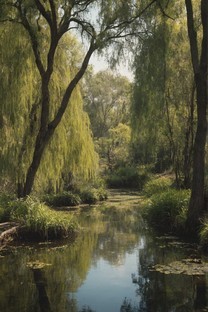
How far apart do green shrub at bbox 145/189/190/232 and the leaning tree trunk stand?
74 centimetres

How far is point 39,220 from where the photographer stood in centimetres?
1117

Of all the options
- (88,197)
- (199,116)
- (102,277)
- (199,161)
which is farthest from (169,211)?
(88,197)

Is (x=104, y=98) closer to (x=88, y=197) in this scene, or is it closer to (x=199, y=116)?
(x=88, y=197)

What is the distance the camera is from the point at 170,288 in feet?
23.3

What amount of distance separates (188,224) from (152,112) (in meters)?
5.24

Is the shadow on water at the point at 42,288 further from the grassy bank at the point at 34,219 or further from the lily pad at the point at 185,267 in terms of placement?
the grassy bank at the point at 34,219

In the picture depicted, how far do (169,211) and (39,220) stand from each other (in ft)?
13.1

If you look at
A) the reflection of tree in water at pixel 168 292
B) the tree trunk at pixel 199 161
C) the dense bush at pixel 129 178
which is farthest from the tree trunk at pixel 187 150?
the dense bush at pixel 129 178

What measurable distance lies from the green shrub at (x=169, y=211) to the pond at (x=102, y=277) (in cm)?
71

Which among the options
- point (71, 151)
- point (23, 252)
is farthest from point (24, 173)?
point (23, 252)

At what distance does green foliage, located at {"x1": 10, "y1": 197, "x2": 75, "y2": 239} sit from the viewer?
11172 mm

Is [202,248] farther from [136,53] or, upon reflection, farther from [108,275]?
[136,53]

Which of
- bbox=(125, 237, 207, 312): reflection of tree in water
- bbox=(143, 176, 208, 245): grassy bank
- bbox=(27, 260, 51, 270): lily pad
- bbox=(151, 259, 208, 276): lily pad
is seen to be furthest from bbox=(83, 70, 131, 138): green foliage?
bbox=(125, 237, 207, 312): reflection of tree in water

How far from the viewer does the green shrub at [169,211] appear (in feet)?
38.9
